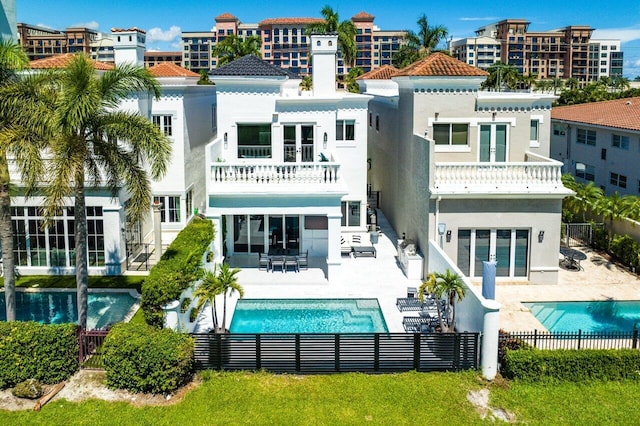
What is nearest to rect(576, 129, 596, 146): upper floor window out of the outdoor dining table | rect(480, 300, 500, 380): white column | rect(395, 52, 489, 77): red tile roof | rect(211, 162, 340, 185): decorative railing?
the outdoor dining table

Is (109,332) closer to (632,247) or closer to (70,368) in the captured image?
(70,368)

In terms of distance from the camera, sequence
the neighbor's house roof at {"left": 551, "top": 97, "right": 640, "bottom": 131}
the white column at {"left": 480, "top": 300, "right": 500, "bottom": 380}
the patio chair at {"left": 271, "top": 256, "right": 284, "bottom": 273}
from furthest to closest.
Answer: the neighbor's house roof at {"left": 551, "top": 97, "right": 640, "bottom": 131} < the patio chair at {"left": 271, "top": 256, "right": 284, "bottom": 273} < the white column at {"left": 480, "top": 300, "right": 500, "bottom": 380}

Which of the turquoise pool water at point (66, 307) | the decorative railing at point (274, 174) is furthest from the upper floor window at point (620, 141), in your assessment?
the turquoise pool water at point (66, 307)

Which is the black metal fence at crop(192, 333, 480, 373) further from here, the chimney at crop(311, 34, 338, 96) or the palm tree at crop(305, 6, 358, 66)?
the palm tree at crop(305, 6, 358, 66)

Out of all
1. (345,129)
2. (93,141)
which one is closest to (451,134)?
(345,129)

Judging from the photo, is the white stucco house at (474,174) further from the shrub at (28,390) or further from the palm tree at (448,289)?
the shrub at (28,390)

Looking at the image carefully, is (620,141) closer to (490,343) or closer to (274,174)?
(274,174)

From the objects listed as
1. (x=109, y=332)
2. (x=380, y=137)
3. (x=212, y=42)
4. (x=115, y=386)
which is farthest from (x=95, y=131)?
(x=212, y=42)
